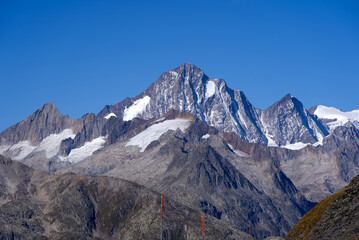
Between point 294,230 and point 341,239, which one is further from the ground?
point 294,230

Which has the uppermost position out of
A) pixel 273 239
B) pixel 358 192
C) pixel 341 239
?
pixel 273 239

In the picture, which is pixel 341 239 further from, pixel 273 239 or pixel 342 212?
pixel 273 239

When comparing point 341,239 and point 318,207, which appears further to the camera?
point 318,207

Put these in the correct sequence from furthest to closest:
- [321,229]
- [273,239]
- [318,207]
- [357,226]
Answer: [273,239] < [318,207] < [321,229] < [357,226]

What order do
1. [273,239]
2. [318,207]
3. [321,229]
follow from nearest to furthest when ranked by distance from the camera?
[321,229] → [318,207] → [273,239]

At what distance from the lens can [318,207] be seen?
116 metres

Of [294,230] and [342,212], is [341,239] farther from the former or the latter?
[294,230]

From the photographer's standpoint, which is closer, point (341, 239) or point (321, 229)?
point (341, 239)

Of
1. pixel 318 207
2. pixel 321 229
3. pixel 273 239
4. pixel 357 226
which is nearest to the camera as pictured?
pixel 357 226

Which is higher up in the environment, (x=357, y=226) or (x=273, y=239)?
(x=273, y=239)

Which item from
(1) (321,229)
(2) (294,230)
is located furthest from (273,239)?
(1) (321,229)

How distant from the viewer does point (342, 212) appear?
323ft

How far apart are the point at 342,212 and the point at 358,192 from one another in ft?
11.5

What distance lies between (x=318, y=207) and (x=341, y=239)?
21.6 metres
